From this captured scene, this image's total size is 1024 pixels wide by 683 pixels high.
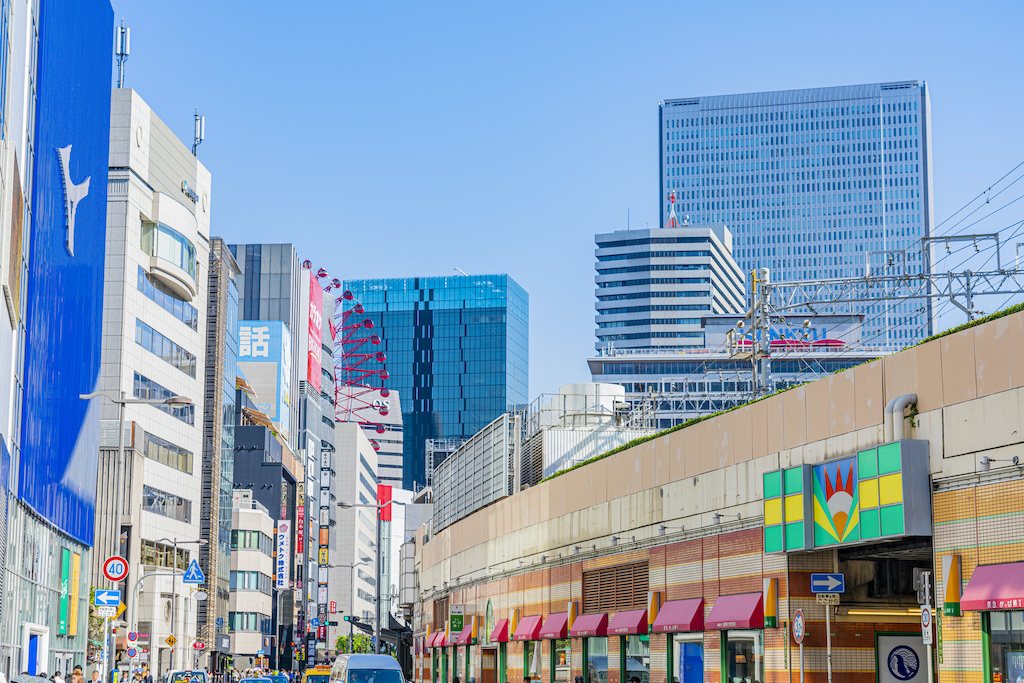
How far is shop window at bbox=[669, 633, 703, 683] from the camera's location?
36.4 metres

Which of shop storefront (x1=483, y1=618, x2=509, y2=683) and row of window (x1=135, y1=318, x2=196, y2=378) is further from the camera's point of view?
row of window (x1=135, y1=318, x2=196, y2=378)

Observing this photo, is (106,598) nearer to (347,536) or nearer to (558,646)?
(558,646)

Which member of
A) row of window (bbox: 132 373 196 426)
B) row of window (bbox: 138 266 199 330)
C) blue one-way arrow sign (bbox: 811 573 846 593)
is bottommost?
blue one-way arrow sign (bbox: 811 573 846 593)

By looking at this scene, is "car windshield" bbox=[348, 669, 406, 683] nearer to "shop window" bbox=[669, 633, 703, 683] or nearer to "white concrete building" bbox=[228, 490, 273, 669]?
"shop window" bbox=[669, 633, 703, 683]

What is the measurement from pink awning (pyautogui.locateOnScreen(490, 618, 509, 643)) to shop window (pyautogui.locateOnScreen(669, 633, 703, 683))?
17408 millimetres

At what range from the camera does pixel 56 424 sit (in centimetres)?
4441

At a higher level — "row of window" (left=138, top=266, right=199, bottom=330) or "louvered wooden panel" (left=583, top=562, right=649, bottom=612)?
"row of window" (left=138, top=266, right=199, bottom=330)

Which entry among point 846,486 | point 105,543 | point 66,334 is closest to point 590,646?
point 846,486

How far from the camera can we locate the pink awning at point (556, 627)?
4675 centimetres

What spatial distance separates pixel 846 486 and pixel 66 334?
2812 cm

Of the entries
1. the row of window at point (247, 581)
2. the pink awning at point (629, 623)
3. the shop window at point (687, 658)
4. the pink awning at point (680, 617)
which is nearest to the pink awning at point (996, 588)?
the pink awning at point (680, 617)

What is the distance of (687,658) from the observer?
122ft

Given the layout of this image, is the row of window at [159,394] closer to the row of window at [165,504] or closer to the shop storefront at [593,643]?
the row of window at [165,504]

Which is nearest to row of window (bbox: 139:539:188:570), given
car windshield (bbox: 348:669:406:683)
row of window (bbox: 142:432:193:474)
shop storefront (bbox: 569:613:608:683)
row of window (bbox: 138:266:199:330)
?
row of window (bbox: 142:432:193:474)
